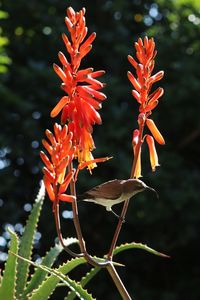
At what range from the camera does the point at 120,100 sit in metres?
5.26

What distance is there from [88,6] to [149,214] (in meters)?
1.72

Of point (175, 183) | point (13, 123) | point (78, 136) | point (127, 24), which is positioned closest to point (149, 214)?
point (175, 183)

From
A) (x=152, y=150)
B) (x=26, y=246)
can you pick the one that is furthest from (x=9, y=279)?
(x=152, y=150)

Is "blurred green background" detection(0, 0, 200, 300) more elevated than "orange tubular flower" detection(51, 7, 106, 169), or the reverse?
"orange tubular flower" detection(51, 7, 106, 169)

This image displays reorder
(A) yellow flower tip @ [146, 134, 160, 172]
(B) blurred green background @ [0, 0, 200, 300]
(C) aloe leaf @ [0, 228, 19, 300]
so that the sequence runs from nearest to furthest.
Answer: (A) yellow flower tip @ [146, 134, 160, 172] < (C) aloe leaf @ [0, 228, 19, 300] < (B) blurred green background @ [0, 0, 200, 300]

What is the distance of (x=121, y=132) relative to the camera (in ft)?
16.1

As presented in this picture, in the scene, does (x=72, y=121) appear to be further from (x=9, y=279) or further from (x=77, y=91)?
(x=9, y=279)

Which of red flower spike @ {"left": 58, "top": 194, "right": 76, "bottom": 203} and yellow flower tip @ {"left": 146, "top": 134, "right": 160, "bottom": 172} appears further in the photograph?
yellow flower tip @ {"left": 146, "top": 134, "right": 160, "bottom": 172}

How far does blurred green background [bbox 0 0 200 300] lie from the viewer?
4.93 metres

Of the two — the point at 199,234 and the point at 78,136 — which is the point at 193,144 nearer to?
the point at 199,234

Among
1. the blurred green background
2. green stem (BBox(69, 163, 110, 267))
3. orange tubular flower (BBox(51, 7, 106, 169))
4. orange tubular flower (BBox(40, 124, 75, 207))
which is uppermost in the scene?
orange tubular flower (BBox(51, 7, 106, 169))

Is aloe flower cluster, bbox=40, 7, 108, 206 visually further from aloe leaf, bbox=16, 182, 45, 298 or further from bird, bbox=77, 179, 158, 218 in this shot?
aloe leaf, bbox=16, 182, 45, 298

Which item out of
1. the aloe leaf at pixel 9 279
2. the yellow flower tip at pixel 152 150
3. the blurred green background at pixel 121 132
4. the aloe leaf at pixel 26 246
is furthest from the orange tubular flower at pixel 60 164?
the blurred green background at pixel 121 132

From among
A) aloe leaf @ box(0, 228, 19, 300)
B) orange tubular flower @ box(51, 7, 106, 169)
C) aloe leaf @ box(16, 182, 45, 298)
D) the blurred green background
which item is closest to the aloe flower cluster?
orange tubular flower @ box(51, 7, 106, 169)
